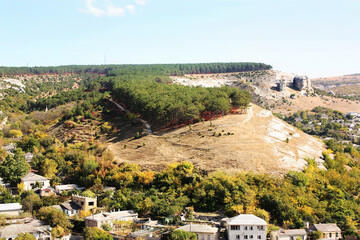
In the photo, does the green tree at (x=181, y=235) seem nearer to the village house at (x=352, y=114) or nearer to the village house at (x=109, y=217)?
the village house at (x=109, y=217)

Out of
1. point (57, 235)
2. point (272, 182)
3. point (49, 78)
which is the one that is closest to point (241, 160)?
point (272, 182)

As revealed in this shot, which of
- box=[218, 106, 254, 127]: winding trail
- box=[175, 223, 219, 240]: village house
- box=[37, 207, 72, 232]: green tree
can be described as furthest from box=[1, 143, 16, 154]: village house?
box=[175, 223, 219, 240]: village house

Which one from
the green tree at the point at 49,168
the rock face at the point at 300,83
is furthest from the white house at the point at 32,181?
the rock face at the point at 300,83

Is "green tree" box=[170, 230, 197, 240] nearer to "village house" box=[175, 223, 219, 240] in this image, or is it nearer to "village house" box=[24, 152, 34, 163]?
"village house" box=[175, 223, 219, 240]

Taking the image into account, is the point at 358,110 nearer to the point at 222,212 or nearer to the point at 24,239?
the point at 222,212

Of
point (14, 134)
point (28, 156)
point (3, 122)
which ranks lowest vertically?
point (28, 156)

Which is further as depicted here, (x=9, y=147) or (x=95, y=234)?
(x=9, y=147)

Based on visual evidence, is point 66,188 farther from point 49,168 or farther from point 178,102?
point 178,102

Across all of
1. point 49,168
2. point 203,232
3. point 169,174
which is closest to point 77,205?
point 169,174
